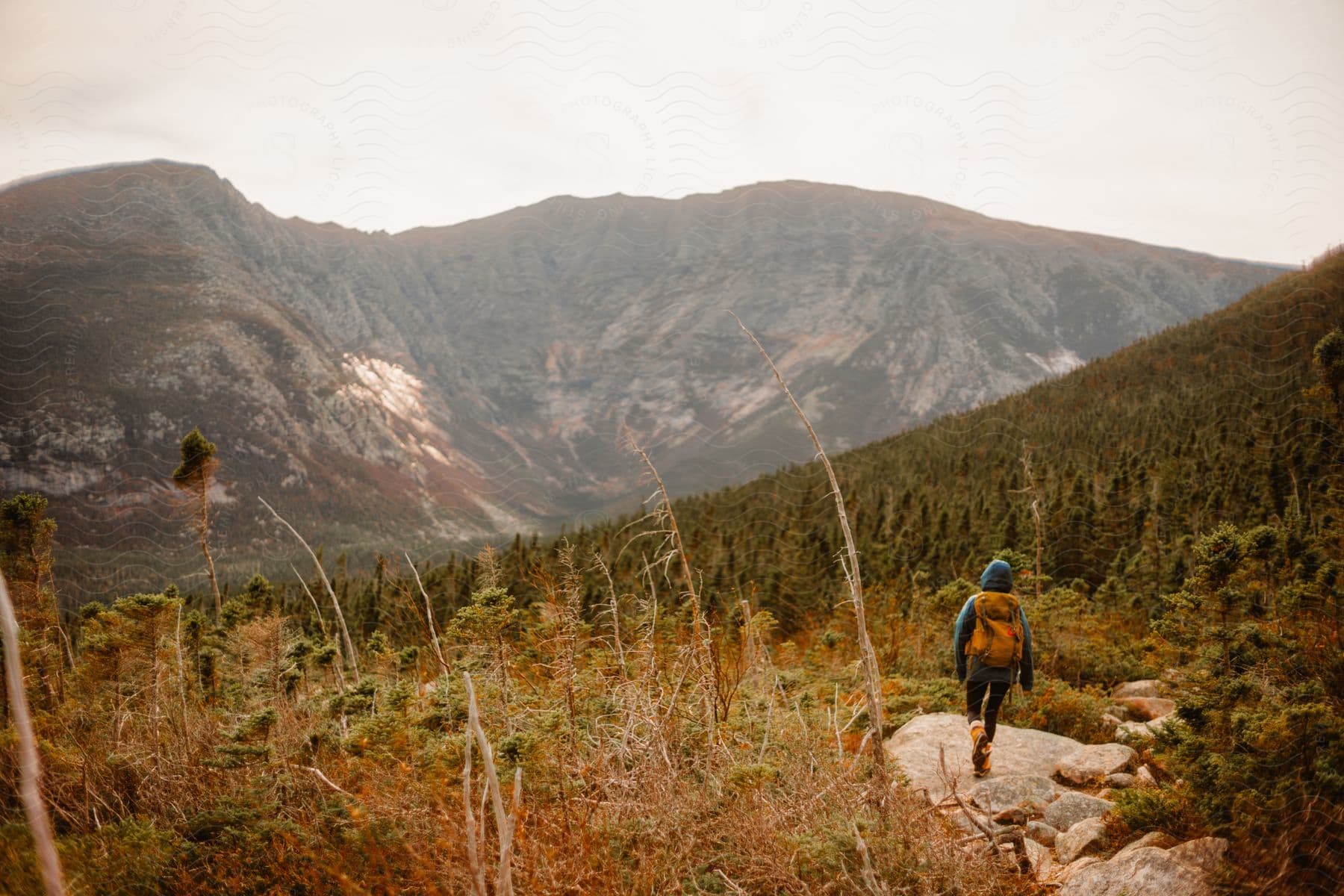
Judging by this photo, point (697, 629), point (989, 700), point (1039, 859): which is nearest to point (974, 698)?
point (989, 700)

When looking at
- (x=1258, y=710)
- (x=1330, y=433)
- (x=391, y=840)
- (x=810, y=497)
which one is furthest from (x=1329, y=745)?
(x=810, y=497)

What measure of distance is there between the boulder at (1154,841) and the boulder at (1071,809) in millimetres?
925

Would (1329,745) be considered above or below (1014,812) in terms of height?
above

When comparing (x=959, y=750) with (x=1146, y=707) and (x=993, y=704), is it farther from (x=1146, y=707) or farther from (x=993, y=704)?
(x=1146, y=707)

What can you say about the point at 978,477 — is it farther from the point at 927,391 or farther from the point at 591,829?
the point at 927,391

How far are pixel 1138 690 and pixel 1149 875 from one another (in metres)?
7.49

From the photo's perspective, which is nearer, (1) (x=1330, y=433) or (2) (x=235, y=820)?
(2) (x=235, y=820)

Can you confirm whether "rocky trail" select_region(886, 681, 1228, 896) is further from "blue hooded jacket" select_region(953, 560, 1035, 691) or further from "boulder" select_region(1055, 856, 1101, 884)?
"blue hooded jacket" select_region(953, 560, 1035, 691)

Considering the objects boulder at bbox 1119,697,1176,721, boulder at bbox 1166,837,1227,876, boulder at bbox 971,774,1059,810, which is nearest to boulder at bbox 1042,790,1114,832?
boulder at bbox 971,774,1059,810

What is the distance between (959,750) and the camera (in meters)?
6.11

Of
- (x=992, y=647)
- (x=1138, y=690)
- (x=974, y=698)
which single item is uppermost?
(x=992, y=647)

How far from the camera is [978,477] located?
34.9m

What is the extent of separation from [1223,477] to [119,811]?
88.6 feet

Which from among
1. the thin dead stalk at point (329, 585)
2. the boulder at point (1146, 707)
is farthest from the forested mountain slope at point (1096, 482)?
the boulder at point (1146, 707)
